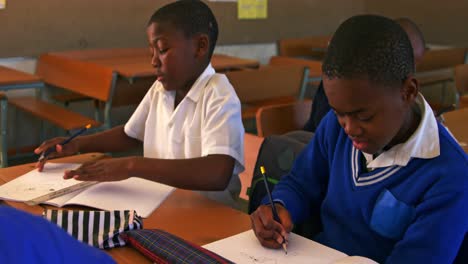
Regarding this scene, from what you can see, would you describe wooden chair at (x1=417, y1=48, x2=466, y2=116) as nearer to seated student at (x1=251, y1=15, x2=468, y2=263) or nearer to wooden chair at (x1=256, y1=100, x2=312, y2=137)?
wooden chair at (x1=256, y1=100, x2=312, y2=137)

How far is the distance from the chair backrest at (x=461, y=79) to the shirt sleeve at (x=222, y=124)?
7.95 feet

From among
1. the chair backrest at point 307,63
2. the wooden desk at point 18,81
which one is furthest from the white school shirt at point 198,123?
the chair backrest at point 307,63

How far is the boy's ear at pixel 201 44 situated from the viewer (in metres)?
1.65

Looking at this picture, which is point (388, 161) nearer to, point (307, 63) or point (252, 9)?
point (307, 63)

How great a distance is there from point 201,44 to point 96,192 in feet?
1.80

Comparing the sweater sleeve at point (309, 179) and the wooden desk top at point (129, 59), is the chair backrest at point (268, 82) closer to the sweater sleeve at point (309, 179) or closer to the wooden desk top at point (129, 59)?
the wooden desk top at point (129, 59)

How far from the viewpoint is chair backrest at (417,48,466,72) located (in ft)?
15.5

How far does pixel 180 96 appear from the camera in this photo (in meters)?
1.71

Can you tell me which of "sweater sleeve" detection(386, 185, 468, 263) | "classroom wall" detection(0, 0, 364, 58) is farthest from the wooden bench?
"sweater sleeve" detection(386, 185, 468, 263)

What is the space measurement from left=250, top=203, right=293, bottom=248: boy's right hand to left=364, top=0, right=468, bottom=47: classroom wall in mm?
4732

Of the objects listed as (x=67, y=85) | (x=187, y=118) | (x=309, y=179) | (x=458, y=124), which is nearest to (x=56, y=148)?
(x=187, y=118)

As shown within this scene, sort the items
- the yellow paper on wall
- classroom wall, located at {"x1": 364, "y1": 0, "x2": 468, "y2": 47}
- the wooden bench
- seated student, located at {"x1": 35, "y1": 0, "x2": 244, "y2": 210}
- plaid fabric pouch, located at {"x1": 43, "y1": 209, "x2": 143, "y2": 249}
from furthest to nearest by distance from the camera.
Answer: classroom wall, located at {"x1": 364, "y1": 0, "x2": 468, "y2": 47}
the yellow paper on wall
the wooden bench
seated student, located at {"x1": 35, "y1": 0, "x2": 244, "y2": 210}
plaid fabric pouch, located at {"x1": 43, "y1": 209, "x2": 143, "y2": 249}

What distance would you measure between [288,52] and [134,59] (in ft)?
5.84

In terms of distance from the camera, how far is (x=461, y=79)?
142 inches
